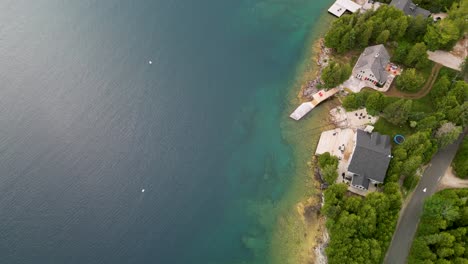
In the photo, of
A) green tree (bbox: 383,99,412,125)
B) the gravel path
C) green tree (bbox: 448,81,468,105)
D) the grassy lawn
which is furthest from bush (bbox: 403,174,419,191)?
the gravel path

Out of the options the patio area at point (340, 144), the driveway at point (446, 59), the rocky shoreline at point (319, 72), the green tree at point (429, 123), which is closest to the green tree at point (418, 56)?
the driveway at point (446, 59)

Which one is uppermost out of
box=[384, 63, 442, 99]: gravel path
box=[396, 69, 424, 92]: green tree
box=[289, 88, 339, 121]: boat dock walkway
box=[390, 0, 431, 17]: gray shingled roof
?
box=[390, 0, 431, 17]: gray shingled roof

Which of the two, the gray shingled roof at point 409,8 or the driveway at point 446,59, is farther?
the gray shingled roof at point 409,8

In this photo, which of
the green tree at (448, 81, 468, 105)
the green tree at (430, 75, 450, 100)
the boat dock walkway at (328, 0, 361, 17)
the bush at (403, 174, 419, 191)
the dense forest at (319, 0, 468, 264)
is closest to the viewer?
the dense forest at (319, 0, 468, 264)

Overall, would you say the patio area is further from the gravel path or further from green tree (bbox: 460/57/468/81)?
green tree (bbox: 460/57/468/81)

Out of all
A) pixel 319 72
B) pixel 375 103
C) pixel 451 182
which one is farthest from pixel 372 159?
pixel 319 72

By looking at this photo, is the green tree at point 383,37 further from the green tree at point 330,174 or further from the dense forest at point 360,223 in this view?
the dense forest at point 360,223

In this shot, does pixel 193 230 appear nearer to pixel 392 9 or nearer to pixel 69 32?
pixel 69 32

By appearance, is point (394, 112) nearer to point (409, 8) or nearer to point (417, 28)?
point (417, 28)
